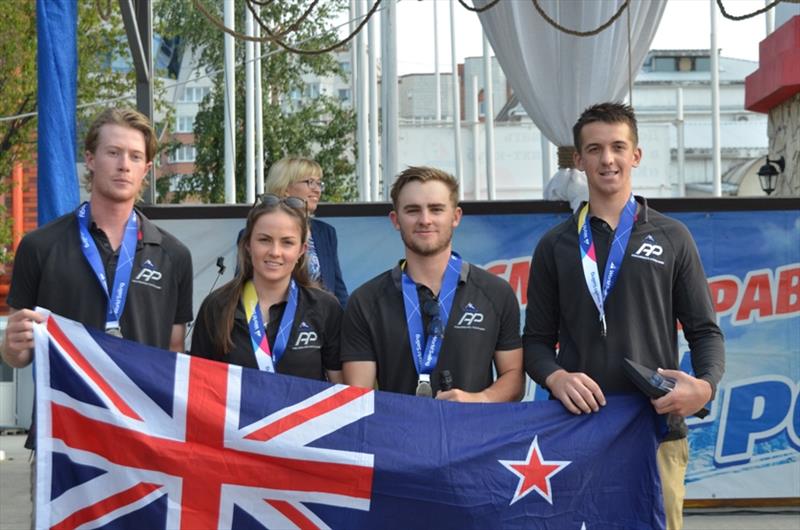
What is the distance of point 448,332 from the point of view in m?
5.01

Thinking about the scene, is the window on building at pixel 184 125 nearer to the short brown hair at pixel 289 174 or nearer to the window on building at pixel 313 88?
the window on building at pixel 313 88

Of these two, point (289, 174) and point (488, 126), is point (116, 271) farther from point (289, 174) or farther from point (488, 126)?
point (488, 126)

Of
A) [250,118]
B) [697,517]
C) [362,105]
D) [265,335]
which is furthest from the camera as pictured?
[362,105]

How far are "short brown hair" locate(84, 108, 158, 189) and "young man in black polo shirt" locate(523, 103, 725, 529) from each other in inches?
60.1

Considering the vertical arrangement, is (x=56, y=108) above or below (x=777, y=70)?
below

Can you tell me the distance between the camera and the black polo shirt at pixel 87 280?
16.3ft

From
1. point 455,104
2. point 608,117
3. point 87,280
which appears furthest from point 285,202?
point 455,104

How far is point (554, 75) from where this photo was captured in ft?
32.2

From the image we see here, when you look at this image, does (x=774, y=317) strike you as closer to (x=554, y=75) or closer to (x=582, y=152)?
(x=554, y=75)

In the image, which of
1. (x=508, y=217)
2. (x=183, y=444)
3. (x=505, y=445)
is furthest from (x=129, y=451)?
(x=508, y=217)

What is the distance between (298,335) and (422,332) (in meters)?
0.47

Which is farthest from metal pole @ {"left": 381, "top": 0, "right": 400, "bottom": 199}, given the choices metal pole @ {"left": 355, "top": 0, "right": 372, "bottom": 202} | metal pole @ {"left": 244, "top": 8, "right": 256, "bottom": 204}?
metal pole @ {"left": 244, "top": 8, "right": 256, "bottom": 204}

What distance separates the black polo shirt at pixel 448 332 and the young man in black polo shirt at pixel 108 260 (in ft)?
2.37

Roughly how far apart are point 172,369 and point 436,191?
3.87ft
